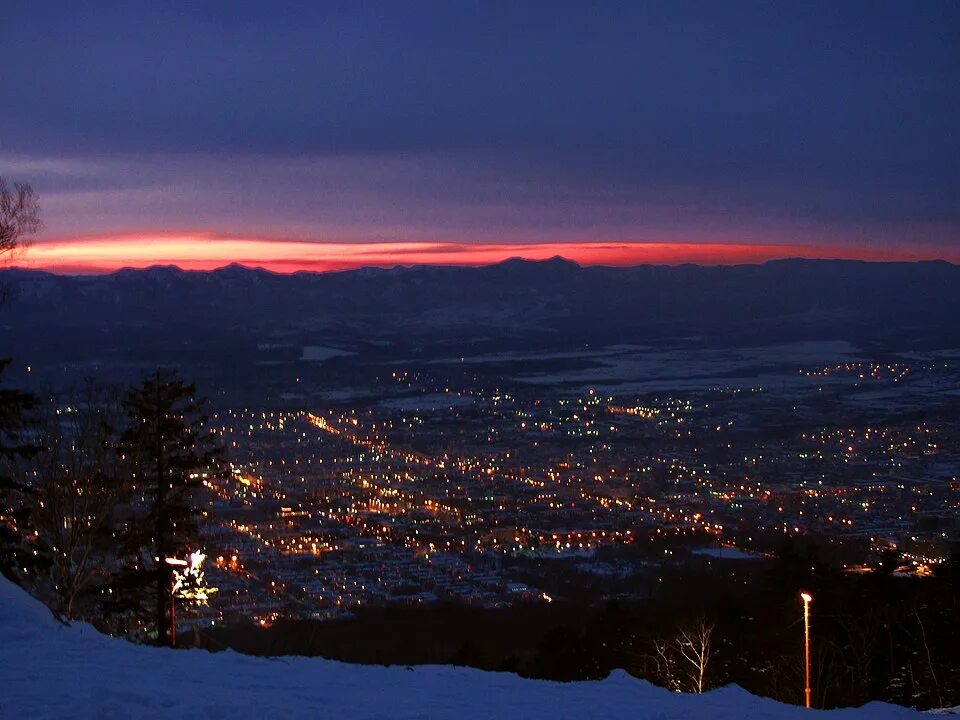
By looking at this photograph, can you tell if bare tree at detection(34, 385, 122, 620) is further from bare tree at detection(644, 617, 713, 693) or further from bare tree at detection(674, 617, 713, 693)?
bare tree at detection(674, 617, 713, 693)

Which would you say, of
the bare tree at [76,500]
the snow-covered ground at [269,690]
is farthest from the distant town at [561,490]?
the snow-covered ground at [269,690]

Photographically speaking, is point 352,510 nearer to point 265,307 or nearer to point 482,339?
point 482,339

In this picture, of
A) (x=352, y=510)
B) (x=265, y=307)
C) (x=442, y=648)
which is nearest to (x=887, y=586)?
(x=442, y=648)

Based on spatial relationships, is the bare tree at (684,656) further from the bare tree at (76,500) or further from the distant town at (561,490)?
the bare tree at (76,500)

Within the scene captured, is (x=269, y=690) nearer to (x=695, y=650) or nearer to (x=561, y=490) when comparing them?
(x=695, y=650)

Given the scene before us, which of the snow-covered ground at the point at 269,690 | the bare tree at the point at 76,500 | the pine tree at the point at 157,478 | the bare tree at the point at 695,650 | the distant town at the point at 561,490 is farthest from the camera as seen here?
the distant town at the point at 561,490

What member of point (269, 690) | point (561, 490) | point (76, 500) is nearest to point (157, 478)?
point (76, 500)
